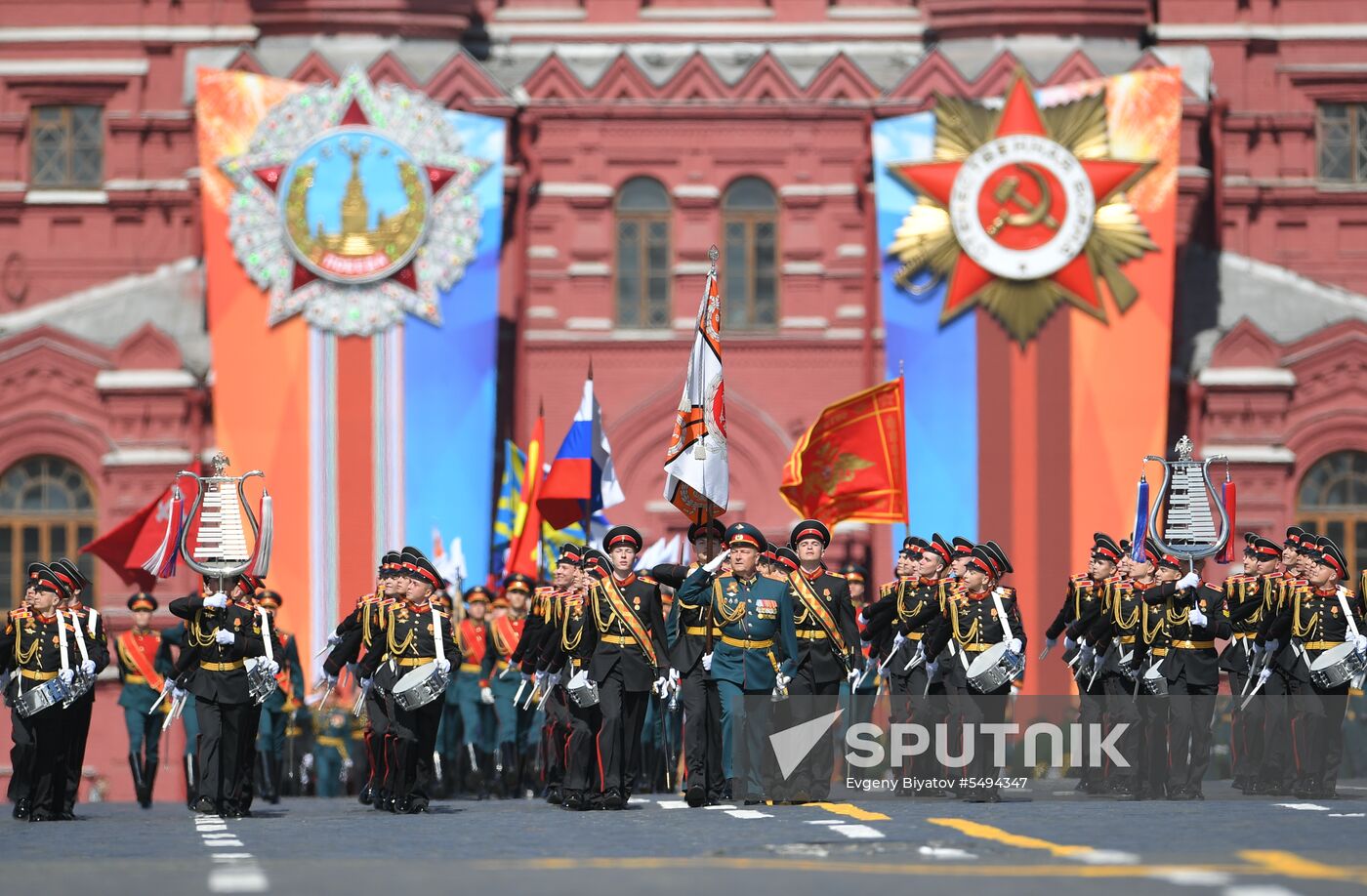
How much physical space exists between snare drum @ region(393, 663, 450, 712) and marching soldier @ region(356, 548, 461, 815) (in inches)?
1.6

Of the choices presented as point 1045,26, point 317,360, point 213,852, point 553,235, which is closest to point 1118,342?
point 1045,26

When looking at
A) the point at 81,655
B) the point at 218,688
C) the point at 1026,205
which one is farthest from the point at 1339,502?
the point at 81,655

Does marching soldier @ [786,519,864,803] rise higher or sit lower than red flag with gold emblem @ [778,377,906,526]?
lower

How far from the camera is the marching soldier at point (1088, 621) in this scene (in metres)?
20.9

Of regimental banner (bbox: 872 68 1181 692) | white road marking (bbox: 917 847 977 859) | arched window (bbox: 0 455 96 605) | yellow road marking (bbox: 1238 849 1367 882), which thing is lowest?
white road marking (bbox: 917 847 977 859)

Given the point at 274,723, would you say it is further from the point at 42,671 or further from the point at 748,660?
the point at 748,660

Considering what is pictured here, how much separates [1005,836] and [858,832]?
906 millimetres

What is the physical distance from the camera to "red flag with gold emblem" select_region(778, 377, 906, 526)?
A: 25016mm

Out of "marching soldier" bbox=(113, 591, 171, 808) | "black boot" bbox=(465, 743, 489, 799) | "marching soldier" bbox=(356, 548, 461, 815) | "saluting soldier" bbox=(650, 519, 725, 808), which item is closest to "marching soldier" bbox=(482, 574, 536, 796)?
"black boot" bbox=(465, 743, 489, 799)

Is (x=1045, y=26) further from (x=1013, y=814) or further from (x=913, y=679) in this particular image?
(x=1013, y=814)

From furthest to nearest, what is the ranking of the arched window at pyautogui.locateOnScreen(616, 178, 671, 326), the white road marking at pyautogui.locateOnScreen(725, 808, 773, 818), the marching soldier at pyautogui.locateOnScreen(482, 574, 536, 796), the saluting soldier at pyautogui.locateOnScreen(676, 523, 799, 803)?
1. the arched window at pyautogui.locateOnScreen(616, 178, 671, 326)
2. the marching soldier at pyautogui.locateOnScreen(482, 574, 536, 796)
3. the saluting soldier at pyautogui.locateOnScreen(676, 523, 799, 803)
4. the white road marking at pyautogui.locateOnScreen(725, 808, 773, 818)

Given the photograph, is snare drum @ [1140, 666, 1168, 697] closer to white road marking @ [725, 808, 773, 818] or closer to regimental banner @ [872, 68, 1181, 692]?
white road marking @ [725, 808, 773, 818]

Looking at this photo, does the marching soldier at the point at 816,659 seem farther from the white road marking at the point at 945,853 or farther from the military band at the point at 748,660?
the white road marking at the point at 945,853

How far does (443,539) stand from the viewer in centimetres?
3262
